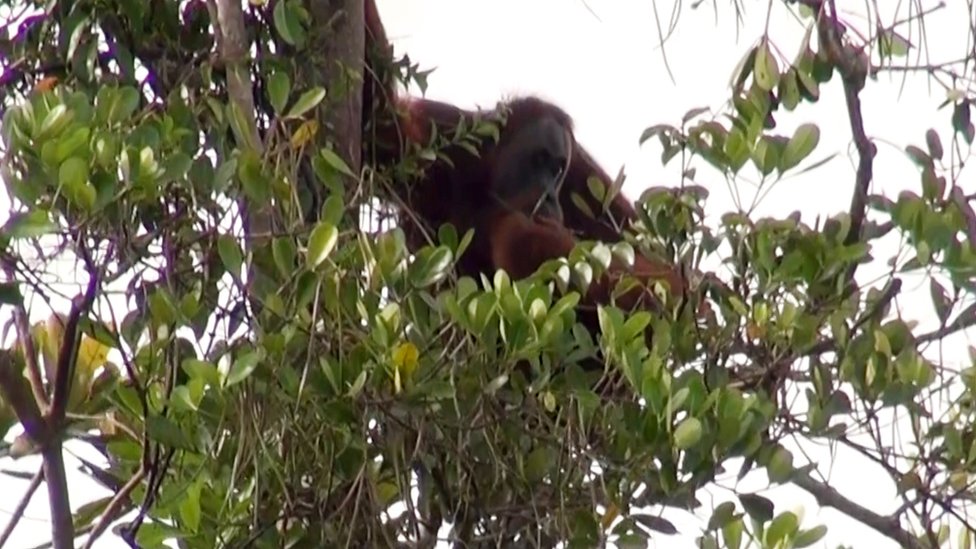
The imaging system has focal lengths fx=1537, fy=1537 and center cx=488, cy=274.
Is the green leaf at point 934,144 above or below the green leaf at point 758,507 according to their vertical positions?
above

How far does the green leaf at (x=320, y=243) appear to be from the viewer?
1320 millimetres

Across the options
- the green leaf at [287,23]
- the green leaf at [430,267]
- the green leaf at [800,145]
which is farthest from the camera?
the green leaf at [287,23]

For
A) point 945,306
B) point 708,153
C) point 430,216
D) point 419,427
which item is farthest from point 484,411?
point 430,216

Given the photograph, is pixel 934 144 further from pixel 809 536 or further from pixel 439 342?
pixel 439 342

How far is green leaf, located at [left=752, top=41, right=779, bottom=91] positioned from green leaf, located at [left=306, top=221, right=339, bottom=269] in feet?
1.64

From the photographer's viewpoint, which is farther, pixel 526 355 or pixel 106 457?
pixel 106 457

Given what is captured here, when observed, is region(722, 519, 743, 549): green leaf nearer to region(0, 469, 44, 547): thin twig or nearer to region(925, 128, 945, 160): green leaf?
region(925, 128, 945, 160): green leaf

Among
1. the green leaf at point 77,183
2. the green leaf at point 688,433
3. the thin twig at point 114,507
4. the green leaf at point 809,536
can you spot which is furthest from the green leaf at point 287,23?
the green leaf at point 809,536

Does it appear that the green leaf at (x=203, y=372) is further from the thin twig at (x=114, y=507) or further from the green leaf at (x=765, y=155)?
the green leaf at (x=765, y=155)

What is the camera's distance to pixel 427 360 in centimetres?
136

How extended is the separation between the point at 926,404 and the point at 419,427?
0.52 m

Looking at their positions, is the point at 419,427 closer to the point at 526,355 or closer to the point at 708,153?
the point at 526,355

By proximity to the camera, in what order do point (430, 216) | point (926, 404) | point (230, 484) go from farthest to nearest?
1. point (430, 216)
2. point (926, 404)
3. point (230, 484)

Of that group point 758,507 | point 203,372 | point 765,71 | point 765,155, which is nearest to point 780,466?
point 758,507
